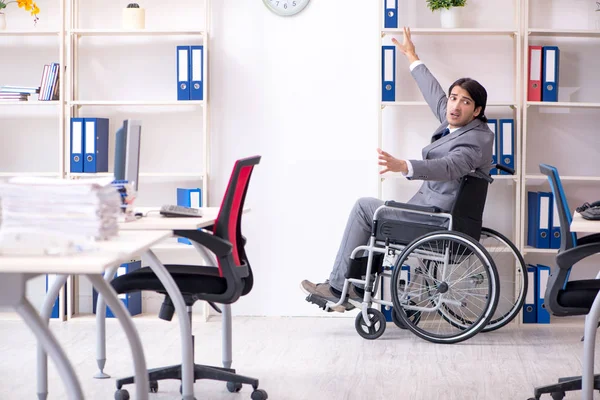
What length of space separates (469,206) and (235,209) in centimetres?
151

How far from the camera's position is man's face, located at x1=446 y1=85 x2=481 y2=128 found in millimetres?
3969

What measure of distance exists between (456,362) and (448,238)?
582 millimetres

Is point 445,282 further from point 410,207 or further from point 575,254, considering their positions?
point 575,254

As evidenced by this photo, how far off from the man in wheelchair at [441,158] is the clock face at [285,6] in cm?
82

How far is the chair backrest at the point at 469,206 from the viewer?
12.5 feet

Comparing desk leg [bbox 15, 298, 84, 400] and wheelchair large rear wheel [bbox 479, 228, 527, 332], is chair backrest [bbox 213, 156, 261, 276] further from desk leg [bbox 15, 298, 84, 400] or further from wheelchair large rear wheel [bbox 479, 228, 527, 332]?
wheelchair large rear wheel [bbox 479, 228, 527, 332]

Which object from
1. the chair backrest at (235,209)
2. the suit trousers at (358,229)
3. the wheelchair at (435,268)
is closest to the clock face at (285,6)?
the suit trousers at (358,229)

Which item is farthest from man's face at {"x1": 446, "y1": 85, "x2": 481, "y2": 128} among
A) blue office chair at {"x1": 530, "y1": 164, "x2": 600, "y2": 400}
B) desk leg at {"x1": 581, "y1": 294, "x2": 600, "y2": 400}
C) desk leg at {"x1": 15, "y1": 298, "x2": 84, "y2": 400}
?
desk leg at {"x1": 15, "y1": 298, "x2": 84, "y2": 400}

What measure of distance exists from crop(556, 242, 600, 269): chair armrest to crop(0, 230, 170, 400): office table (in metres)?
1.45

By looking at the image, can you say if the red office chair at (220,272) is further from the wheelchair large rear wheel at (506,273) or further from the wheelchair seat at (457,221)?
the wheelchair large rear wheel at (506,273)

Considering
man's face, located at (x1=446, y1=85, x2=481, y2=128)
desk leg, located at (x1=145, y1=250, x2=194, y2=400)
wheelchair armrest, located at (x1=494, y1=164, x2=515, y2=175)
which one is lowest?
desk leg, located at (x1=145, y1=250, x2=194, y2=400)

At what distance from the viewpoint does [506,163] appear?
14.0 ft

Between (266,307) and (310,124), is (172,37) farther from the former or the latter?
(266,307)

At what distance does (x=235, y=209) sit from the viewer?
2.73 m
